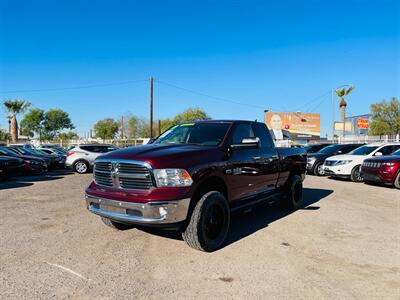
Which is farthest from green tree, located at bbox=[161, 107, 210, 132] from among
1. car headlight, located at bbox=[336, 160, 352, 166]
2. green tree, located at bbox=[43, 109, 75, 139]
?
car headlight, located at bbox=[336, 160, 352, 166]

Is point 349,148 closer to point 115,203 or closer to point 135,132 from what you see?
point 115,203

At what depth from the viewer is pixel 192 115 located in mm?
67125

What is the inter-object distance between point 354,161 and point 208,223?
10.8 m

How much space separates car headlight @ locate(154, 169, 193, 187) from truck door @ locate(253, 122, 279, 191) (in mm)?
2001

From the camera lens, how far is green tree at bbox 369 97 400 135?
5530 centimetres

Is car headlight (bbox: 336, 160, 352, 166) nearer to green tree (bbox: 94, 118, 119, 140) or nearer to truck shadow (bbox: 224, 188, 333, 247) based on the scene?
truck shadow (bbox: 224, 188, 333, 247)

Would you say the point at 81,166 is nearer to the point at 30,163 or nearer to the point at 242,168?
the point at 30,163

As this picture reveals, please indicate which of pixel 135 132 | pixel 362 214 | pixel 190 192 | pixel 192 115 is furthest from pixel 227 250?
pixel 135 132

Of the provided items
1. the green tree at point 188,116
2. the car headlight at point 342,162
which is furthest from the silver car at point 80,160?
the green tree at point 188,116

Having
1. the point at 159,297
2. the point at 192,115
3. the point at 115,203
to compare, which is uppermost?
the point at 192,115

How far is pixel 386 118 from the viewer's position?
186 ft

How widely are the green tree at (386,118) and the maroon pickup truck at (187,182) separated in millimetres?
59382

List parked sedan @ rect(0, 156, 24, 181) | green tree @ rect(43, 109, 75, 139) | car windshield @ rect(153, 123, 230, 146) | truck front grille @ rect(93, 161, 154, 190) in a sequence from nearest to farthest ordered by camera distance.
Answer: truck front grille @ rect(93, 161, 154, 190)
car windshield @ rect(153, 123, 230, 146)
parked sedan @ rect(0, 156, 24, 181)
green tree @ rect(43, 109, 75, 139)

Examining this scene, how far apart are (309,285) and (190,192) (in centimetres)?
181
